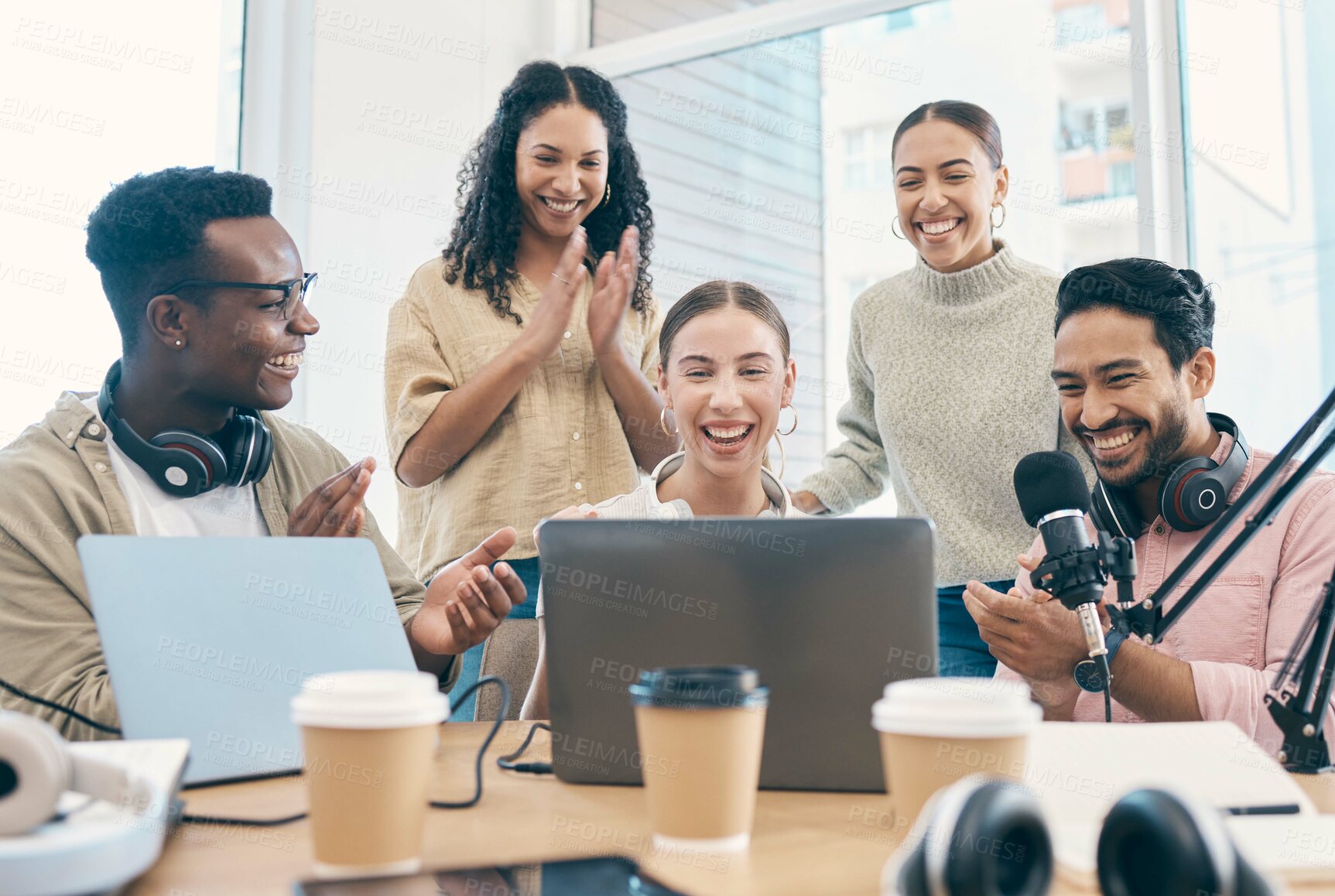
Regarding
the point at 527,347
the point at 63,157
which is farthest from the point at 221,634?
the point at 63,157

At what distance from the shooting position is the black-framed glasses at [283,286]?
68.2 inches

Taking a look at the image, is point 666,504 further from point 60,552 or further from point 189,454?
point 60,552

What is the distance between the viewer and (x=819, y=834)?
889 mm

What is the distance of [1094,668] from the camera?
141cm

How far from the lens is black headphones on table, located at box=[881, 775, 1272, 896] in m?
0.55

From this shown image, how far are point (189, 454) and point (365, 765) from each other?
38.1 inches

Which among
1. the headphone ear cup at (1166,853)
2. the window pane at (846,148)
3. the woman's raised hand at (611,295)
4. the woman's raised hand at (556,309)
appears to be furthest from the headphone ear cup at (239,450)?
the window pane at (846,148)

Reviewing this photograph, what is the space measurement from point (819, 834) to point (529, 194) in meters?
1.81

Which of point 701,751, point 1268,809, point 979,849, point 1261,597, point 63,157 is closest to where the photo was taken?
point 979,849

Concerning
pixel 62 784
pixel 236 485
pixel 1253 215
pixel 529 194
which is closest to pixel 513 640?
pixel 236 485

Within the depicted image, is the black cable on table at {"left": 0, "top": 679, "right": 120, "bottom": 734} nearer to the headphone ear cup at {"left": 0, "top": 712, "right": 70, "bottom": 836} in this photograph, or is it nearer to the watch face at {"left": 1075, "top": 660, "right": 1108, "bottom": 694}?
the headphone ear cup at {"left": 0, "top": 712, "right": 70, "bottom": 836}

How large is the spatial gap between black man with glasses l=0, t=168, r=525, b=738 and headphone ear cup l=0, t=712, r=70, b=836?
0.71 m

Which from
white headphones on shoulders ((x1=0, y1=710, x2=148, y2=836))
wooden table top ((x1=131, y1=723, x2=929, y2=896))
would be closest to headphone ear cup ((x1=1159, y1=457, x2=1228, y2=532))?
wooden table top ((x1=131, y1=723, x2=929, y2=896))

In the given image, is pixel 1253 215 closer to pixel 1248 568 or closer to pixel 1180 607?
pixel 1248 568
